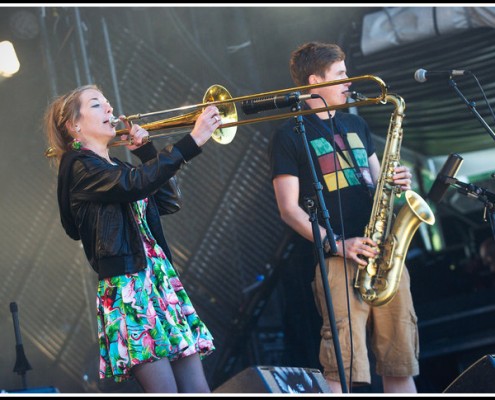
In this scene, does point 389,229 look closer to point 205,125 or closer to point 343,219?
point 343,219

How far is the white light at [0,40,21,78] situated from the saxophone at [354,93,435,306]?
274cm

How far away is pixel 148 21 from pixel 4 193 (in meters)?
1.74

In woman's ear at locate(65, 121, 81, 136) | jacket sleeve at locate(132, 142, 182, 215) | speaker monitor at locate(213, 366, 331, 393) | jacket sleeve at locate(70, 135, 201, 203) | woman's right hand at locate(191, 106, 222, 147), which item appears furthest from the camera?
jacket sleeve at locate(132, 142, 182, 215)

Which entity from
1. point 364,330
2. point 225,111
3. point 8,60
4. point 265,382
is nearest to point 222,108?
point 225,111

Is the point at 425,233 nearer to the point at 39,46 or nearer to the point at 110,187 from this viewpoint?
the point at 39,46

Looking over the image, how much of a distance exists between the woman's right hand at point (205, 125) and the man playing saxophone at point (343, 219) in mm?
851

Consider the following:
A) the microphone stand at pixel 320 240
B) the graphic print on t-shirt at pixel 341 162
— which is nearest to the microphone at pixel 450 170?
the graphic print on t-shirt at pixel 341 162

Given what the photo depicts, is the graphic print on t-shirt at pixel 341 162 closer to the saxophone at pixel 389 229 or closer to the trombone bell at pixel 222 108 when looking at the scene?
the saxophone at pixel 389 229

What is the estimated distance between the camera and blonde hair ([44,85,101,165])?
3.67 m

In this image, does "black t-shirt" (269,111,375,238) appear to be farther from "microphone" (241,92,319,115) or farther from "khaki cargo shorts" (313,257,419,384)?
"microphone" (241,92,319,115)

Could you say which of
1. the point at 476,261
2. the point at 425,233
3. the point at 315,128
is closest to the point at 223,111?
the point at 315,128

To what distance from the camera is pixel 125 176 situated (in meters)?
3.41

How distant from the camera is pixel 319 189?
3.79 meters

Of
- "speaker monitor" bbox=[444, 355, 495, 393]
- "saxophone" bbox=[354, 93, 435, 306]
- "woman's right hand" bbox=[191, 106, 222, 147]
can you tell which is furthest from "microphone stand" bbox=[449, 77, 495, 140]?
"woman's right hand" bbox=[191, 106, 222, 147]
